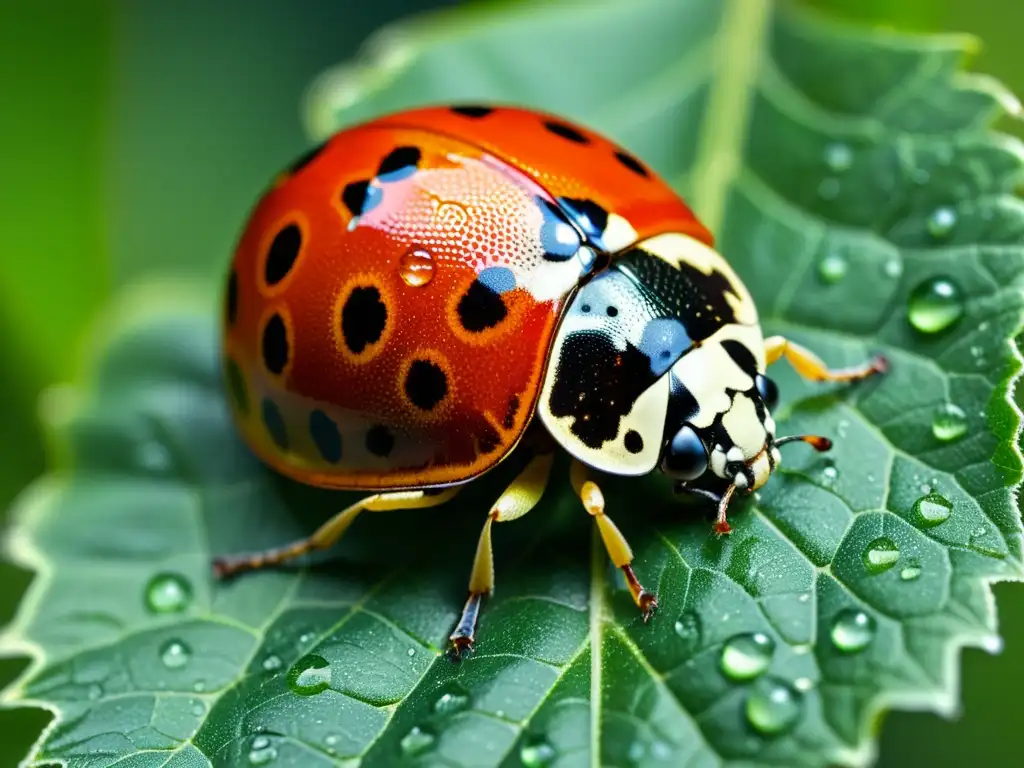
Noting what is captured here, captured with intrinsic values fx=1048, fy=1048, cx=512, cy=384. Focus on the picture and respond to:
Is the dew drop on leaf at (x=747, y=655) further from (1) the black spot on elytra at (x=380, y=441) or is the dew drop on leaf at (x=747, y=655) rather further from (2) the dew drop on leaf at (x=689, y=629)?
(1) the black spot on elytra at (x=380, y=441)

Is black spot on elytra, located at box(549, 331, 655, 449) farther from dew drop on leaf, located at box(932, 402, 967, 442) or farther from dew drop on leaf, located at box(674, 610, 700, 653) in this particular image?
dew drop on leaf, located at box(932, 402, 967, 442)

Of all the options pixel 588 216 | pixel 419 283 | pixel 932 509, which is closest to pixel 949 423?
pixel 932 509

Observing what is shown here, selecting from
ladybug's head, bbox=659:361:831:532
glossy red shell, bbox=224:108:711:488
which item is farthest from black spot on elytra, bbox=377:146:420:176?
ladybug's head, bbox=659:361:831:532

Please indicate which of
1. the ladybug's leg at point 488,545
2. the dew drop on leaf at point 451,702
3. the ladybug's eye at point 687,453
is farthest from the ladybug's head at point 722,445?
the dew drop on leaf at point 451,702

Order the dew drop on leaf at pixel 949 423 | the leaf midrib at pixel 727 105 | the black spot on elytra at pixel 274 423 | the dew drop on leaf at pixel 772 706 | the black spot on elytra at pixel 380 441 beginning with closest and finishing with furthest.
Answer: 1. the dew drop on leaf at pixel 772 706
2. the dew drop on leaf at pixel 949 423
3. the black spot on elytra at pixel 380 441
4. the black spot on elytra at pixel 274 423
5. the leaf midrib at pixel 727 105

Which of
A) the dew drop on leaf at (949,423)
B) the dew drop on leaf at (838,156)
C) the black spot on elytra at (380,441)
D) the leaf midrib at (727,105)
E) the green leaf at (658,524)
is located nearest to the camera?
the green leaf at (658,524)

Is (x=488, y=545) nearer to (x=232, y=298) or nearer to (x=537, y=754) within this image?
(x=537, y=754)

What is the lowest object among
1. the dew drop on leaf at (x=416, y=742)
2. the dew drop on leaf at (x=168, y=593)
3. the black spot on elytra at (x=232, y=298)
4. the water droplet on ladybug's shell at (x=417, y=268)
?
the dew drop on leaf at (x=168, y=593)

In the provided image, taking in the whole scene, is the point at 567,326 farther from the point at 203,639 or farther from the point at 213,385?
the point at 213,385
